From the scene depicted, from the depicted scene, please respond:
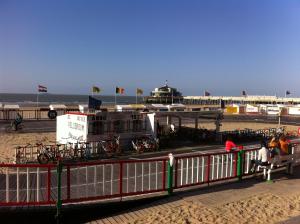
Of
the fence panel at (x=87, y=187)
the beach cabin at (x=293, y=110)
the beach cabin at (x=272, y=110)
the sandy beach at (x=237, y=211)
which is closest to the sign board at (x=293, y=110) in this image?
the beach cabin at (x=293, y=110)

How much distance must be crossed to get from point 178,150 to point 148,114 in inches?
116

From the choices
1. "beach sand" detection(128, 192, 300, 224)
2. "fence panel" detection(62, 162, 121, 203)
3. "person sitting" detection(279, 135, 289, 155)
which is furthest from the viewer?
"person sitting" detection(279, 135, 289, 155)

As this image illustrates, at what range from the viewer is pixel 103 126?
18.8 m

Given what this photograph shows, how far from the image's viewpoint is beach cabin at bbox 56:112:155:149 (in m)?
18.1

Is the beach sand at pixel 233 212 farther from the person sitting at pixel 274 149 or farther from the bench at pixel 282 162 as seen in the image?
the person sitting at pixel 274 149

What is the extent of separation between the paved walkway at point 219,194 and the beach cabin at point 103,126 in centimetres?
924

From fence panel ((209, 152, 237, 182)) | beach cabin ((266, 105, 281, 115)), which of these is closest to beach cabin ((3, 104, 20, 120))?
fence panel ((209, 152, 237, 182))

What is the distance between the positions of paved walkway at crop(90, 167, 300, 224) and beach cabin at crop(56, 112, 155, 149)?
9.24 meters

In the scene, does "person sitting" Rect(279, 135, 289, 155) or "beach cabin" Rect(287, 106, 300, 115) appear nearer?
"person sitting" Rect(279, 135, 289, 155)

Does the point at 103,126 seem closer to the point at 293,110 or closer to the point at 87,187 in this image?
the point at 87,187

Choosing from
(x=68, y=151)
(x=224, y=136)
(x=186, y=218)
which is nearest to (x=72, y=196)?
(x=186, y=218)

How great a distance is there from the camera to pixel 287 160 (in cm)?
1299

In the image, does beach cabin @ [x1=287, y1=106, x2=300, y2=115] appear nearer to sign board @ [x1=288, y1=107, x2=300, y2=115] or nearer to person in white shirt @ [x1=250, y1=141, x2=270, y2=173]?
sign board @ [x1=288, y1=107, x2=300, y2=115]

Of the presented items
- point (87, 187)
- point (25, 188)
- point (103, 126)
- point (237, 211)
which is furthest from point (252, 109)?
point (25, 188)
